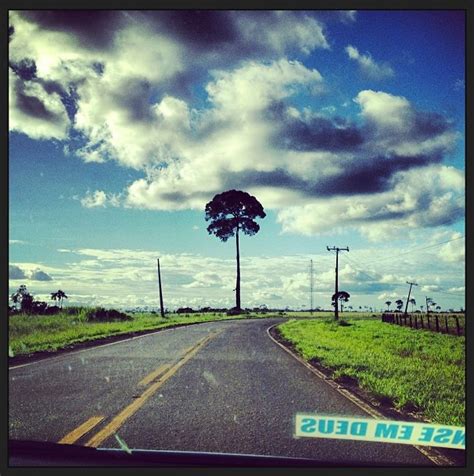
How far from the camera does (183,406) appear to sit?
5.80 m

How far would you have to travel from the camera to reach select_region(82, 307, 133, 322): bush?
3088 centimetres

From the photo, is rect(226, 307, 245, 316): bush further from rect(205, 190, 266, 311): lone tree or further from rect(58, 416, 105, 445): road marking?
rect(58, 416, 105, 445): road marking

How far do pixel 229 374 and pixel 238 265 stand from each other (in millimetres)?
48800

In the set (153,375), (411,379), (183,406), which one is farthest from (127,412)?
(411,379)

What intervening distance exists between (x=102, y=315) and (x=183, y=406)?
29.6 metres

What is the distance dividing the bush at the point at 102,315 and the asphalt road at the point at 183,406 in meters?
21.4

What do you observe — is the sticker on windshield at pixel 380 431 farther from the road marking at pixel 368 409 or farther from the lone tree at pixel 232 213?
the lone tree at pixel 232 213

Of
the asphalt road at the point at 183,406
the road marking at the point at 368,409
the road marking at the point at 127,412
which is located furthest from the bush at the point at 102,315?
the road marking at the point at 127,412

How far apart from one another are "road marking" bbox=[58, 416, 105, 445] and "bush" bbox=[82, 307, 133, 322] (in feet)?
86.6

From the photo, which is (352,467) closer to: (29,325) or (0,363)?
(0,363)

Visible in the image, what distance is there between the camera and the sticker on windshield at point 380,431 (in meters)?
4.32

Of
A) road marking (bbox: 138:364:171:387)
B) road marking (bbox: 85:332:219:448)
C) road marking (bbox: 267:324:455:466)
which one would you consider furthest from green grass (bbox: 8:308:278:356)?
road marking (bbox: 267:324:455:466)

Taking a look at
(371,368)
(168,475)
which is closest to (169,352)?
(371,368)

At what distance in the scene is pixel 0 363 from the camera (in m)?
3.85
